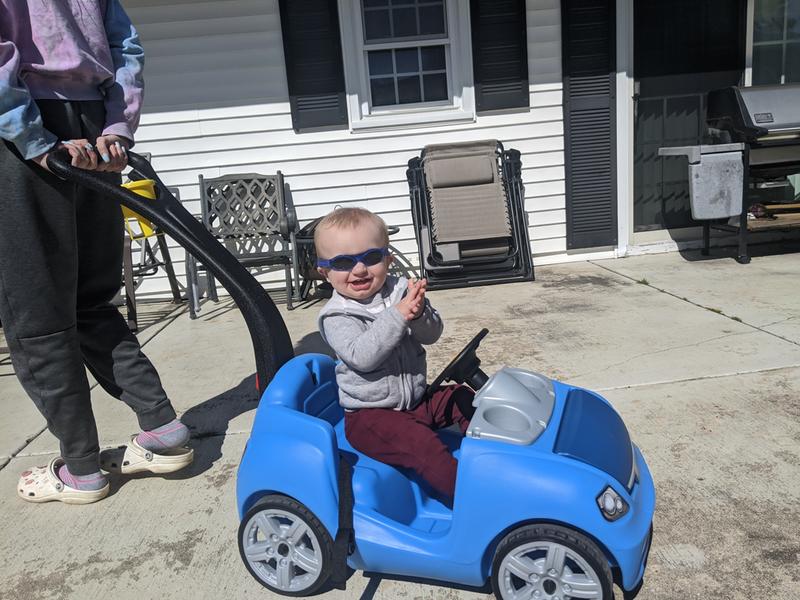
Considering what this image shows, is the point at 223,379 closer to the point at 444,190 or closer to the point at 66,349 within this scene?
the point at 66,349

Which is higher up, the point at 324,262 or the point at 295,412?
the point at 324,262

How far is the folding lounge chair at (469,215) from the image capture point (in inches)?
197

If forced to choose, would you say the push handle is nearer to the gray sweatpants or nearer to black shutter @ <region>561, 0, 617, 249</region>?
the gray sweatpants

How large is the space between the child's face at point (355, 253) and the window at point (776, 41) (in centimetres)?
546

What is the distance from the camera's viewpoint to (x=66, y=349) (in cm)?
211

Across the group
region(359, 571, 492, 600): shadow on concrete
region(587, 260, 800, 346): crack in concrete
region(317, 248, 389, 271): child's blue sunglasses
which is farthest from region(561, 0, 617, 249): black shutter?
region(359, 571, 492, 600): shadow on concrete

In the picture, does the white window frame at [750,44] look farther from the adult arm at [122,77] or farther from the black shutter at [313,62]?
the adult arm at [122,77]

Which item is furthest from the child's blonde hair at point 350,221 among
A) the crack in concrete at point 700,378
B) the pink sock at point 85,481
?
the crack in concrete at point 700,378

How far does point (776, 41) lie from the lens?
5.77m

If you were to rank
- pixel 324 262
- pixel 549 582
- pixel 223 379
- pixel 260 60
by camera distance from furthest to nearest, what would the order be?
1. pixel 260 60
2. pixel 223 379
3. pixel 324 262
4. pixel 549 582

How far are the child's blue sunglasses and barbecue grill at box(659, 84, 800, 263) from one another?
4011mm

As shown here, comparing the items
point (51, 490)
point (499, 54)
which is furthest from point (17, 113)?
point (499, 54)

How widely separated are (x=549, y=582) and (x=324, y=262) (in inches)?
40.5

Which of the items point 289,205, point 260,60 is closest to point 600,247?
point 289,205
